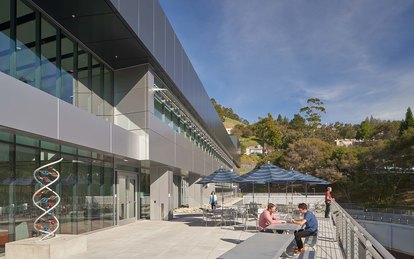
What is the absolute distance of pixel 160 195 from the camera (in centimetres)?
2128

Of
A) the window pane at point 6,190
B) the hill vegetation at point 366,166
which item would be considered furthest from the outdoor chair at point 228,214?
the hill vegetation at point 366,166

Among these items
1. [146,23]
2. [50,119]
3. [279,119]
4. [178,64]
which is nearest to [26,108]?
[50,119]

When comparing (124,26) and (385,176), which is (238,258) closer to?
(124,26)

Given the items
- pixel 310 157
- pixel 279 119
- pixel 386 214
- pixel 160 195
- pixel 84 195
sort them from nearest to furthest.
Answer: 1. pixel 84 195
2. pixel 160 195
3. pixel 386 214
4. pixel 310 157
5. pixel 279 119

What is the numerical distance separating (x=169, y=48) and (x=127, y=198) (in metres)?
7.65

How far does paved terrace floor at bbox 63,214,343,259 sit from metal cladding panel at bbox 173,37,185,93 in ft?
27.9

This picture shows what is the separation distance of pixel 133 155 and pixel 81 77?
4046 mm

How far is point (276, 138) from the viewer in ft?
409

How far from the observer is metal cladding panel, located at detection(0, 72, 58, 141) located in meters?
9.17

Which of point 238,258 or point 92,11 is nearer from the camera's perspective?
point 238,258

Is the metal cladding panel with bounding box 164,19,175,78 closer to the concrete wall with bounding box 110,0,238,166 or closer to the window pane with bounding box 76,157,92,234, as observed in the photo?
the concrete wall with bounding box 110,0,238,166

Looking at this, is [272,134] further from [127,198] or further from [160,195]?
→ [127,198]

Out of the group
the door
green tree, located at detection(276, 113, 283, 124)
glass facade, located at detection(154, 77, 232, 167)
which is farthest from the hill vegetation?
green tree, located at detection(276, 113, 283, 124)

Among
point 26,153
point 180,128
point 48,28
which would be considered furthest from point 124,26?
point 180,128
